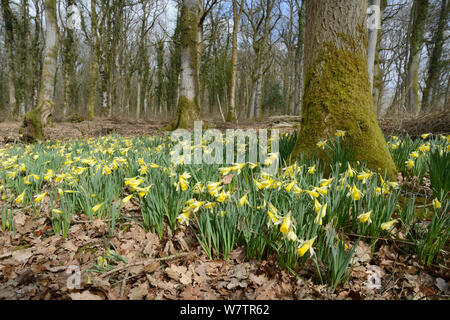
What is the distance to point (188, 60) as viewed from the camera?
6.89 metres

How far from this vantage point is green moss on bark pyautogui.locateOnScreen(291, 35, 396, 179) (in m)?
2.47

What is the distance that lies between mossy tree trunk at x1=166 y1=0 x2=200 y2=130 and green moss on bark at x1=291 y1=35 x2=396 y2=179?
4.63 meters

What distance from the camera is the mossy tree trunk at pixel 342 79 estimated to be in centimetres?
250

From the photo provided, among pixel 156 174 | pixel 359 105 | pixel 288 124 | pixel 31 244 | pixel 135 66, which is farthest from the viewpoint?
pixel 135 66

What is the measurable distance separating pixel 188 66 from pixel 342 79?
17.3 ft

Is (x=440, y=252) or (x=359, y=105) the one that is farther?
(x=359, y=105)

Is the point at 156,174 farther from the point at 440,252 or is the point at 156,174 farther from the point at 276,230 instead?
the point at 440,252

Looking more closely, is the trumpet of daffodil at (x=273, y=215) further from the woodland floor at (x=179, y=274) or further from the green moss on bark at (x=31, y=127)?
the green moss on bark at (x=31, y=127)

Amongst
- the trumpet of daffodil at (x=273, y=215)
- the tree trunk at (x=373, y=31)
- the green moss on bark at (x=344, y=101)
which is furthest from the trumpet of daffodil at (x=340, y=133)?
the tree trunk at (x=373, y=31)
